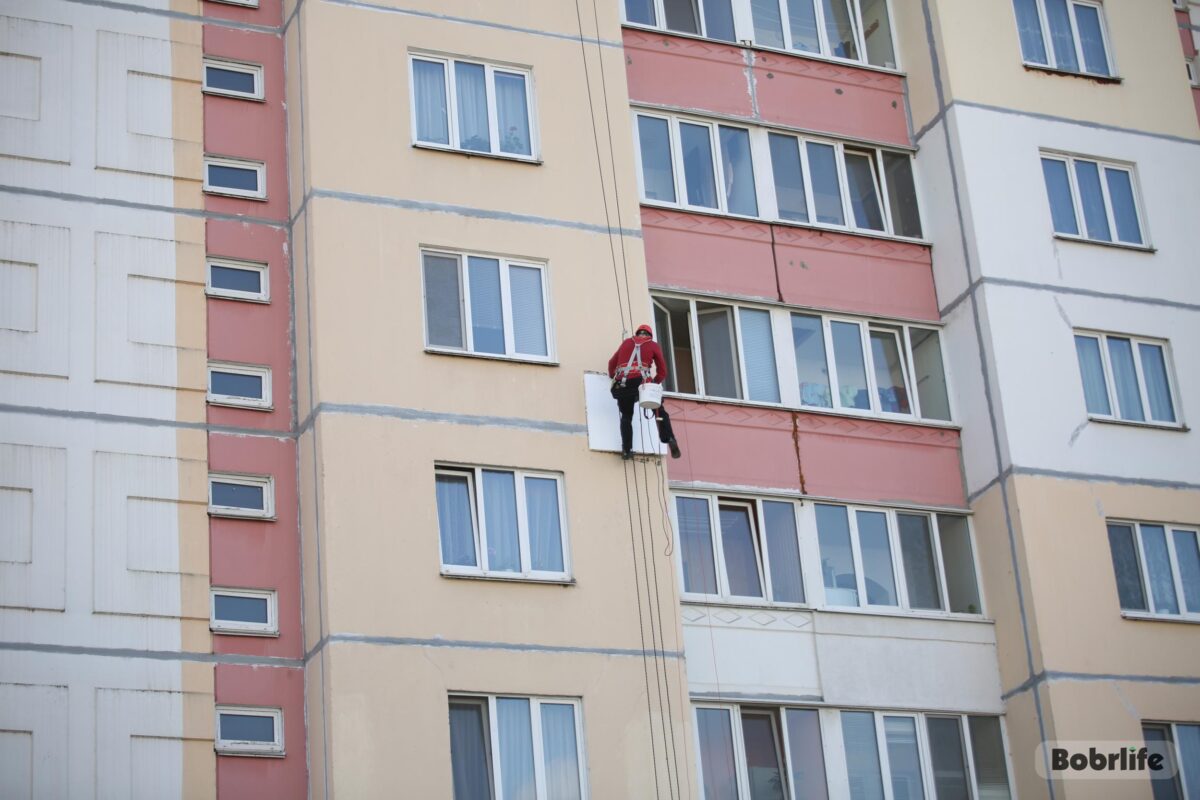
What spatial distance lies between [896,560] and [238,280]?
979 centimetres

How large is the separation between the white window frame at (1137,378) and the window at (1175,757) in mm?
4448

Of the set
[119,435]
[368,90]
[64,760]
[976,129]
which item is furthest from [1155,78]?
[64,760]

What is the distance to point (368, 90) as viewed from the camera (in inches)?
1056

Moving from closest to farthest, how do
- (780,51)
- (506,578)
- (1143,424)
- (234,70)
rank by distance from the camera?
(506,578)
(234,70)
(1143,424)
(780,51)

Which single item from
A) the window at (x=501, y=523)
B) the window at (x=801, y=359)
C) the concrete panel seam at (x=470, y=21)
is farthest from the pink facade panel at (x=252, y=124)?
the window at (x=801, y=359)

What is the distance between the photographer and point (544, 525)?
25469mm

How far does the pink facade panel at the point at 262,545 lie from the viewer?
24.2 meters

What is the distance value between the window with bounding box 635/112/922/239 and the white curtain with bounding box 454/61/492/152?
2.93 metres

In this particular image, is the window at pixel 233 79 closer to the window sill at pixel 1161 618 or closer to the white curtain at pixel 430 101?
the white curtain at pixel 430 101

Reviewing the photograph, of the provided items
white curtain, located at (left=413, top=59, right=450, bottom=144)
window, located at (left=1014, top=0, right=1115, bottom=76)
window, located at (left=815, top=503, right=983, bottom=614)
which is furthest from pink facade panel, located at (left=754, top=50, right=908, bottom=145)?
window, located at (left=815, top=503, right=983, bottom=614)

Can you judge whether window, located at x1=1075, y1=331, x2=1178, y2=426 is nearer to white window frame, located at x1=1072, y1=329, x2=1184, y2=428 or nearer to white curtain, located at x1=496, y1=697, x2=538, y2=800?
white window frame, located at x1=1072, y1=329, x2=1184, y2=428

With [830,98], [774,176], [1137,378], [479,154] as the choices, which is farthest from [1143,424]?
[479,154]

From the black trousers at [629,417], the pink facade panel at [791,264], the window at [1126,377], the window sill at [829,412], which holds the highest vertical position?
the pink facade panel at [791,264]

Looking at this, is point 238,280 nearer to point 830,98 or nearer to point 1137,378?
point 830,98
